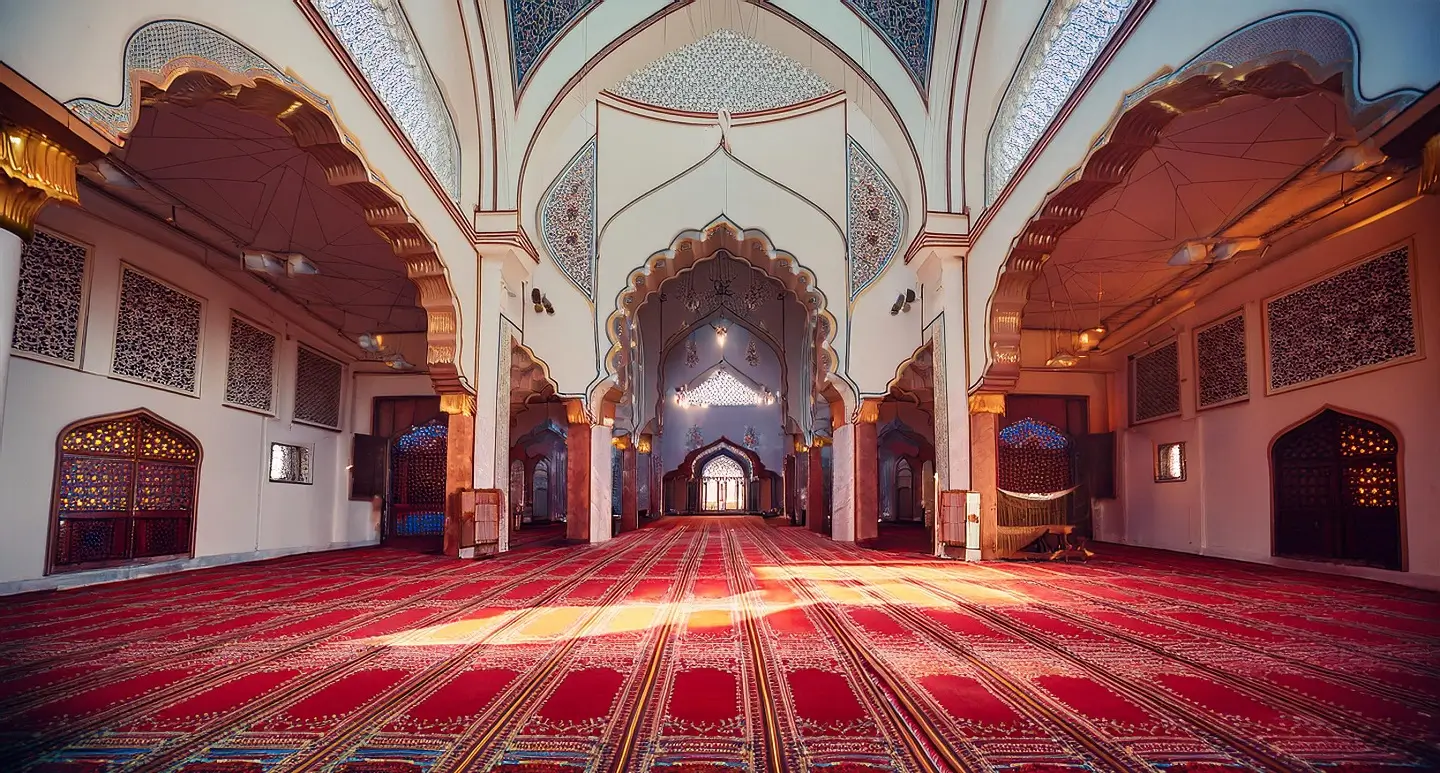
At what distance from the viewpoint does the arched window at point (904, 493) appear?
14148mm

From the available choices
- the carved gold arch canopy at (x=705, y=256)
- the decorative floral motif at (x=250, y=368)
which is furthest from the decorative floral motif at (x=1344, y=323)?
the decorative floral motif at (x=250, y=368)

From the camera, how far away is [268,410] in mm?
6871

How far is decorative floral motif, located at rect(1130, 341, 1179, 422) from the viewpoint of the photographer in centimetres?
779

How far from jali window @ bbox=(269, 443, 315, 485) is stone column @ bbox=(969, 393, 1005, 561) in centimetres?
599

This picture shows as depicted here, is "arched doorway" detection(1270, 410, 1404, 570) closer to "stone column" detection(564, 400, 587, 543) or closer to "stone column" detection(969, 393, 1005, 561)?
"stone column" detection(969, 393, 1005, 561)

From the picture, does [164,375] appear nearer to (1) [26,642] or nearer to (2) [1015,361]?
(1) [26,642]

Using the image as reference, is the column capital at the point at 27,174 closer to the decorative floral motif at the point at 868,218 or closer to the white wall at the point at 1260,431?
the white wall at the point at 1260,431

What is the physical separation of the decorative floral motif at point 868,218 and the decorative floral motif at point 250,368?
5.39 metres

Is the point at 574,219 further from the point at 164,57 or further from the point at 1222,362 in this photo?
the point at 1222,362

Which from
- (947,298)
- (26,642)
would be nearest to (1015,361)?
(947,298)

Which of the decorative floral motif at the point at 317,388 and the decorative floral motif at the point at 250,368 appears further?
the decorative floral motif at the point at 317,388

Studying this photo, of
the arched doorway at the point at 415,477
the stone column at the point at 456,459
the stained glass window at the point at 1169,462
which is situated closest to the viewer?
the stone column at the point at 456,459

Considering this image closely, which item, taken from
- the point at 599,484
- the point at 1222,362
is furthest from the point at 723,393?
the point at 1222,362

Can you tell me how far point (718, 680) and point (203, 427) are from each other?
554cm
